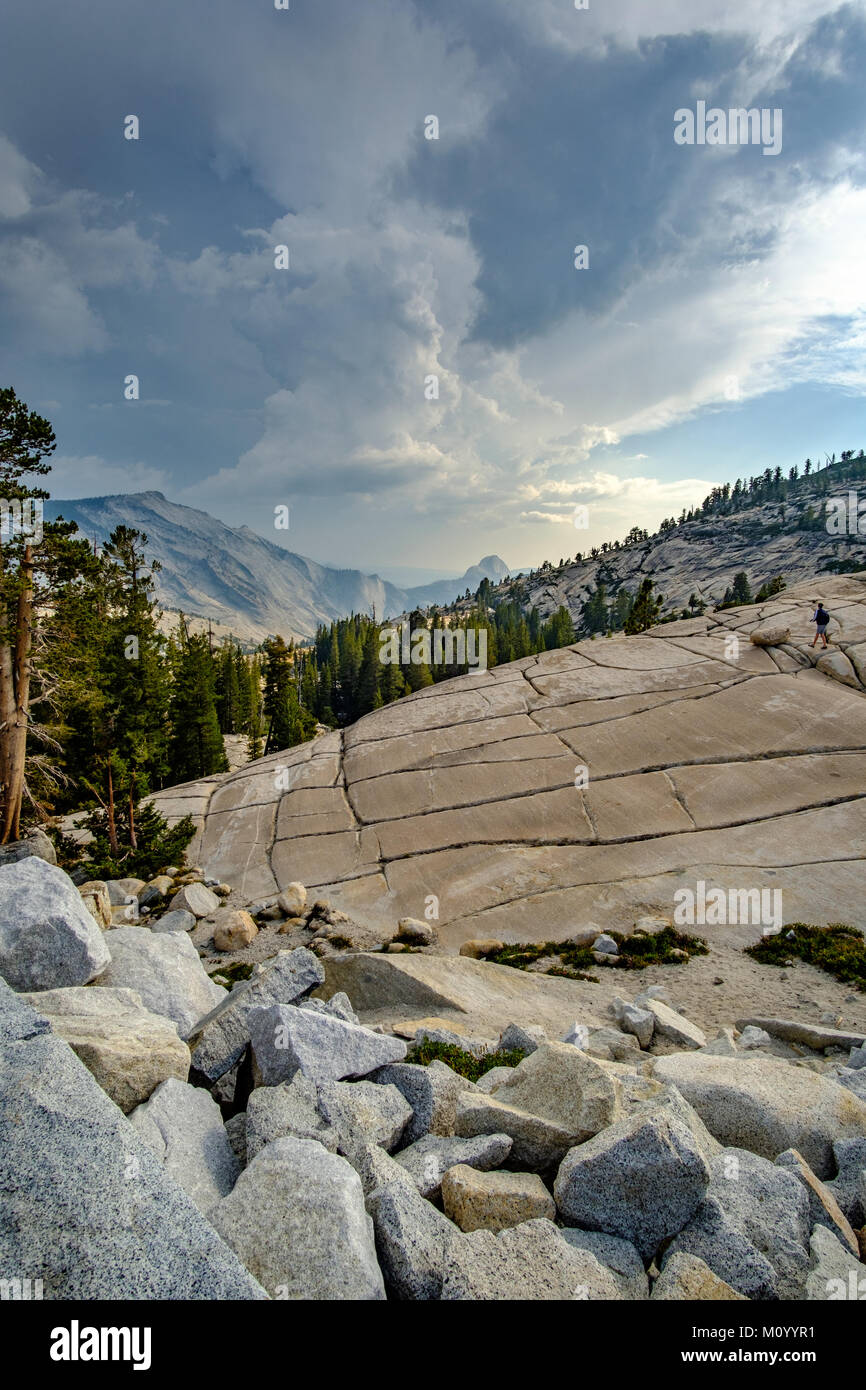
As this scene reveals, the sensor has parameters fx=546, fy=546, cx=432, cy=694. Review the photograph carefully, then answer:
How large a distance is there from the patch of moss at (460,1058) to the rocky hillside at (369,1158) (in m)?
0.05

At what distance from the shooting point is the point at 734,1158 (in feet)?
16.5

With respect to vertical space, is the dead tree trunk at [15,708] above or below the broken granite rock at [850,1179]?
above

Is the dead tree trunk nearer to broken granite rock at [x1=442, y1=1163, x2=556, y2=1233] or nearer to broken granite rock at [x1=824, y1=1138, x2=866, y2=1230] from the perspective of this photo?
broken granite rock at [x1=442, y1=1163, x2=556, y2=1233]

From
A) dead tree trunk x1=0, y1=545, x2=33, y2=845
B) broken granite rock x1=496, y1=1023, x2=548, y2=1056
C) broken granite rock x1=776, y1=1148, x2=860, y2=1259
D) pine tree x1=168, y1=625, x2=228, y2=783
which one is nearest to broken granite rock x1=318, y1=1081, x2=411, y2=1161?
broken granite rock x1=496, y1=1023, x2=548, y2=1056

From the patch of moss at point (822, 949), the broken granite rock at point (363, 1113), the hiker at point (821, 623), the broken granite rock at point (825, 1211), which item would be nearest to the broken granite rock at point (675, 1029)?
the broken granite rock at point (825, 1211)

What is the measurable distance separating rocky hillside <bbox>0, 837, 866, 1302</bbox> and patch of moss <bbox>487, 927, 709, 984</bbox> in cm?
655

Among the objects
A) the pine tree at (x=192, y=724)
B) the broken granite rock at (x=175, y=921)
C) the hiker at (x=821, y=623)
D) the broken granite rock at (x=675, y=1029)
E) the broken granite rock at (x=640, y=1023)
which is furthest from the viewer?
the pine tree at (x=192, y=724)

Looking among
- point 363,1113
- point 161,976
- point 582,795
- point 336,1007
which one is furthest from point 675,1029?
point 582,795

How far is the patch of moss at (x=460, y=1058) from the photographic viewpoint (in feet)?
24.3

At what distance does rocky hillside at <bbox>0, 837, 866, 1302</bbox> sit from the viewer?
3568 millimetres

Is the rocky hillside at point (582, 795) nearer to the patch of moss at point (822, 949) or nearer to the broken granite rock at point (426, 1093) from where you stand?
the patch of moss at point (822, 949)

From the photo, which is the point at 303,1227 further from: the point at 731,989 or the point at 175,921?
the point at 175,921

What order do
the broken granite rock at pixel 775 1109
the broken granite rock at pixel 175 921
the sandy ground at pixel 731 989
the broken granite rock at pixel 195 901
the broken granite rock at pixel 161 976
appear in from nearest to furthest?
the broken granite rock at pixel 775 1109 < the broken granite rock at pixel 161 976 < the sandy ground at pixel 731 989 < the broken granite rock at pixel 175 921 < the broken granite rock at pixel 195 901
